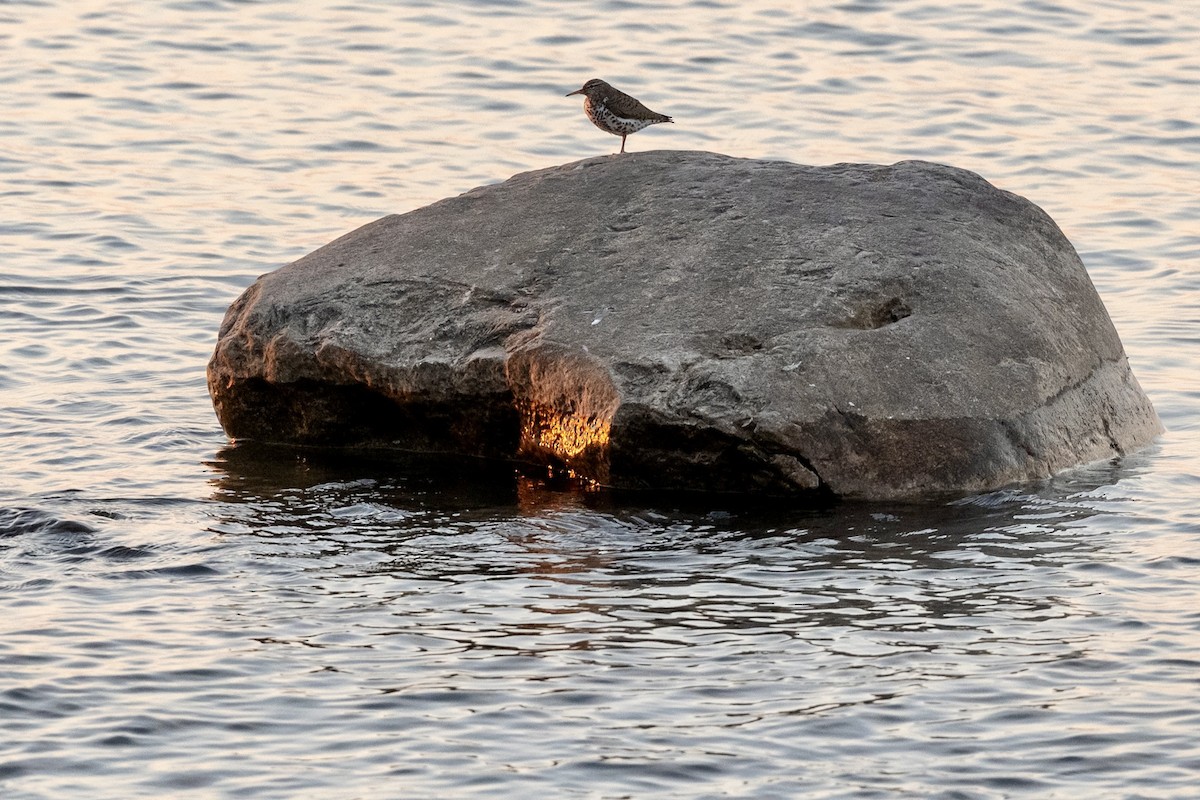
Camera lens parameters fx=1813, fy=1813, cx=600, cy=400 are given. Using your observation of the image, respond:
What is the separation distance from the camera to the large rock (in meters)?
7.60

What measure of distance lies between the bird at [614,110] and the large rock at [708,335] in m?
0.78

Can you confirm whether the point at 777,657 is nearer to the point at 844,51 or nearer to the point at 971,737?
the point at 971,737

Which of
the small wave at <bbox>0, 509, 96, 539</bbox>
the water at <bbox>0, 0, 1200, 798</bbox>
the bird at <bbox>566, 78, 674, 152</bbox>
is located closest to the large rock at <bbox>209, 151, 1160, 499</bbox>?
the water at <bbox>0, 0, 1200, 798</bbox>

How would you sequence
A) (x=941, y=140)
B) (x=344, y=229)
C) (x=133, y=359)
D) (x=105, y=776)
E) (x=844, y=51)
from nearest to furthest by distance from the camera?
(x=105, y=776), (x=133, y=359), (x=344, y=229), (x=941, y=140), (x=844, y=51)

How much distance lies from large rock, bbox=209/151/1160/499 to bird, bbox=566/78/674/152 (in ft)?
2.55

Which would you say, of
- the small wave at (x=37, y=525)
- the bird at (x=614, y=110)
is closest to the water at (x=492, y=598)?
the small wave at (x=37, y=525)

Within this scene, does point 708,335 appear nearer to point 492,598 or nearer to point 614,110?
point 492,598

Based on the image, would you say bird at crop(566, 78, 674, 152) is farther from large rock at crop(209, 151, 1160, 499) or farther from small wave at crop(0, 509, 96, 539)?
small wave at crop(0, 509, 96, 539)

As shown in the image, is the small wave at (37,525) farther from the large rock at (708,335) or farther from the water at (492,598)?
the large rock at (708,335)

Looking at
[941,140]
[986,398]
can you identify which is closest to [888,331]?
[986,398]

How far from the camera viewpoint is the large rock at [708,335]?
760cm

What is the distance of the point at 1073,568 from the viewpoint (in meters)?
7.00

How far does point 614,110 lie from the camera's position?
9.91 meters

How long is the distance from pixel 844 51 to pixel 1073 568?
1159cm
